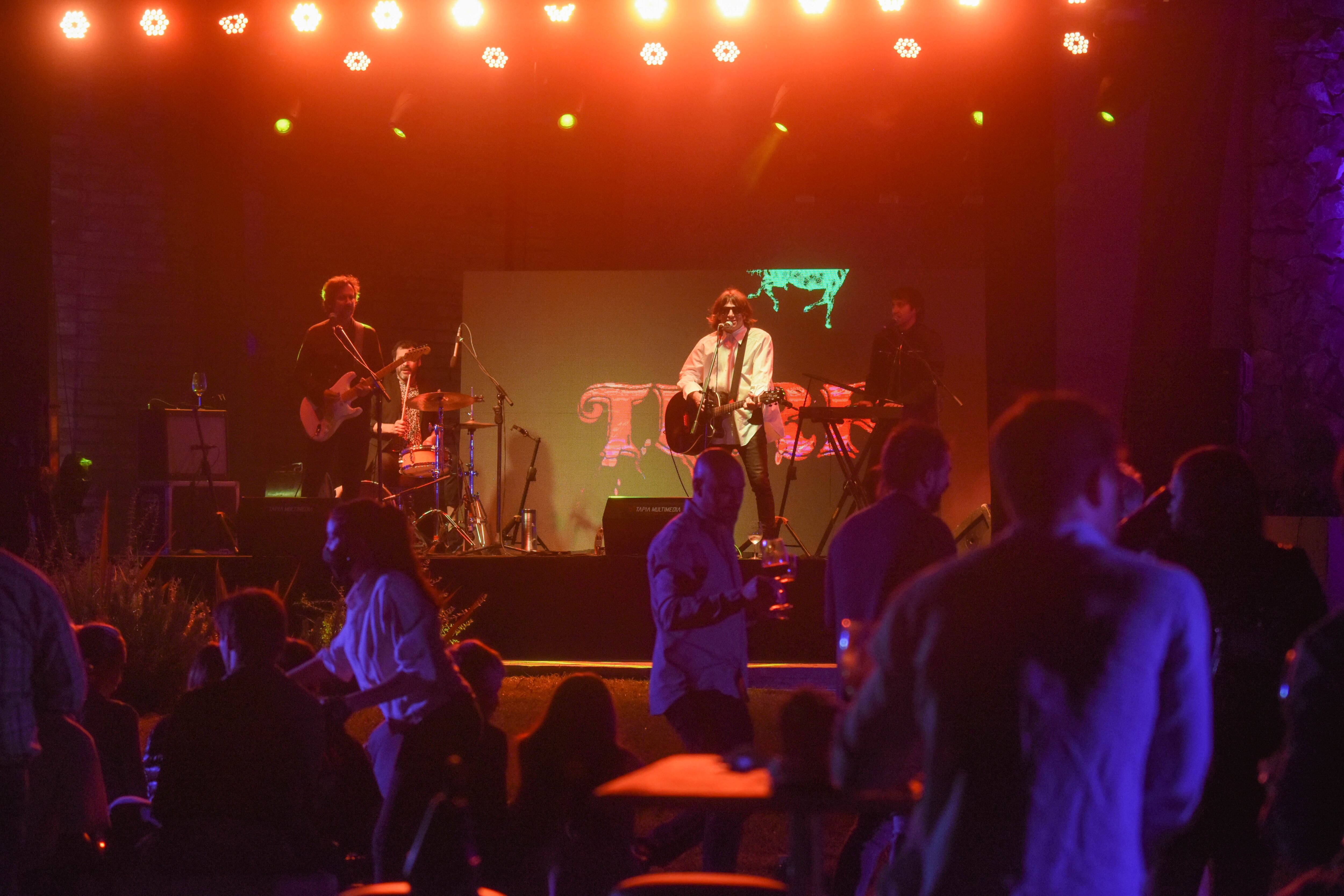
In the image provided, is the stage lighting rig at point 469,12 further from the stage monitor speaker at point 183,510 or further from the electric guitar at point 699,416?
the stage monitor speaker at point 183,510

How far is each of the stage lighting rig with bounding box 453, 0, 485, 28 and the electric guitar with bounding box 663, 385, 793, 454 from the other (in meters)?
3.04

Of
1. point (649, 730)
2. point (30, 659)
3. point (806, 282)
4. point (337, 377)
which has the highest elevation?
point (806, 282)

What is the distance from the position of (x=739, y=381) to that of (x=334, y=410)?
2.97m

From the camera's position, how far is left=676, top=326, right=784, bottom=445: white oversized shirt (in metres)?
8.92

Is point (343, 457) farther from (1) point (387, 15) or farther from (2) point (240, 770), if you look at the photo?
(2) point (240, 770)

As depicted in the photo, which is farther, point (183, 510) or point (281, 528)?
point (183, 510)

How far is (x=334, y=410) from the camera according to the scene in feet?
28.7

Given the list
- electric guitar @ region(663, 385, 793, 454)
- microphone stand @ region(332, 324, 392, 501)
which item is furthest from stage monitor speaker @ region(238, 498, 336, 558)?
electric guitar @ region(663, 385, 793, 454)

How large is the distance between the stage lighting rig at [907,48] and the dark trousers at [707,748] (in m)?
5.44

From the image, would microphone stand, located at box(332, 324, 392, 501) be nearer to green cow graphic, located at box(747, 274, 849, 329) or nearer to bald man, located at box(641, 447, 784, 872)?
green cow graphic, located at box(747, 274, 849, 329)

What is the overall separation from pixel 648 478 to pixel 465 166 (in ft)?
12.3

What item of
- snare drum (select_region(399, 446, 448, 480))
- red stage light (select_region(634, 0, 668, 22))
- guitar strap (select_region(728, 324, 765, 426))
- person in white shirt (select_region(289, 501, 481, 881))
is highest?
red stage light (select_region(634, 0, 668, 22))

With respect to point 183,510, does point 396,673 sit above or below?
below

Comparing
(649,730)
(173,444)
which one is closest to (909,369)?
(649,730)
